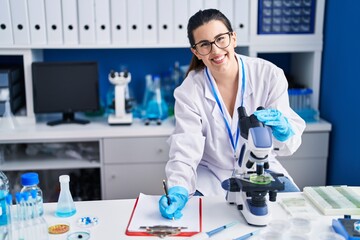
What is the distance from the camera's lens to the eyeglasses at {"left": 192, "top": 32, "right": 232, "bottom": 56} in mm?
1617

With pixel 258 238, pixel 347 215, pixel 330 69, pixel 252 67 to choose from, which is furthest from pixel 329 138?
pixel 258 238

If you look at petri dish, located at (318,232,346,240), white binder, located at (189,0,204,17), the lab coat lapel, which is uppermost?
white binder, located at (189,0,204,17)

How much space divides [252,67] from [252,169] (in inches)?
25.4

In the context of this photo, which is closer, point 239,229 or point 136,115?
point 239,229

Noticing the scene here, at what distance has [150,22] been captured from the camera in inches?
95.7

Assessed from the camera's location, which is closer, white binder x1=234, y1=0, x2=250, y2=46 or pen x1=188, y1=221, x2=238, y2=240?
pen x1=188, y1=221, x2=238, y2=240

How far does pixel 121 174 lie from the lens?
7.94 ft

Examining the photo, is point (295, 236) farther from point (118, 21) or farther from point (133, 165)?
point (118, 21)

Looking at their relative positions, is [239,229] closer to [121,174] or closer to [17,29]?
[121,174]

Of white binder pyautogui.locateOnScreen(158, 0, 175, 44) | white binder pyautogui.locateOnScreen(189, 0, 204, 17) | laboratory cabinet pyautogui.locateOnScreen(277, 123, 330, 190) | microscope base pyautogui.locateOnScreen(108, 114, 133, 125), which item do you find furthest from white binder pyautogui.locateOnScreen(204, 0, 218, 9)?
laboratory cabinet pyautogui.locateOnScreen(277, 123, 330, 190)

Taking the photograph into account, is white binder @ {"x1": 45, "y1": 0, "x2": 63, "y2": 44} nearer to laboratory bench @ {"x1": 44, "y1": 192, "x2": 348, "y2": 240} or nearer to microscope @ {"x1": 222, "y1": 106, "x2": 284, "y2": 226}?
laboratory bench @ {"x1": 44, "y1": 192, "x2": 348, "y2": 240}

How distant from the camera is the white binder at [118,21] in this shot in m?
2.39

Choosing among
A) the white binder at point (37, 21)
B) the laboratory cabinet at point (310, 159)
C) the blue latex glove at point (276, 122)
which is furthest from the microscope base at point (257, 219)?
the white binder at point (37, 21)

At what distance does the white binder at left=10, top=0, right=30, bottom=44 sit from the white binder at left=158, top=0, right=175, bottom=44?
2.39 ft
